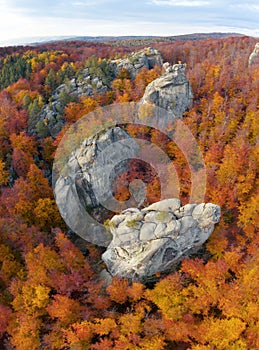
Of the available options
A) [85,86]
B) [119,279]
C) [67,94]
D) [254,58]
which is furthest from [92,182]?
[254,58]

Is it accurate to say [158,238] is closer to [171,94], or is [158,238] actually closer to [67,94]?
[171,94]

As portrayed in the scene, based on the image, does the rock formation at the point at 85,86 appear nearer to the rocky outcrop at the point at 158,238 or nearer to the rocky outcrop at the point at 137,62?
the rocky outcrop at the point at 137,62

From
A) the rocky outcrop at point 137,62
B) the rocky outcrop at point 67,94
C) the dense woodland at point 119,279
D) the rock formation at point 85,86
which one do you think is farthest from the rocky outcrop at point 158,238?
the rocky outcrop at point 137,62

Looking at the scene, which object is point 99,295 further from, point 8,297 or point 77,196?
point 77,196

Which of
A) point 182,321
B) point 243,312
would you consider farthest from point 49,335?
point 243,312

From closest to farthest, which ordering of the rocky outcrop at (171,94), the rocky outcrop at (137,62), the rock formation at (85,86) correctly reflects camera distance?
1. the rock formation at (85,86)
2. the rocky outcrop at (171,94)
3. the rocky outcrop at (137,62)
